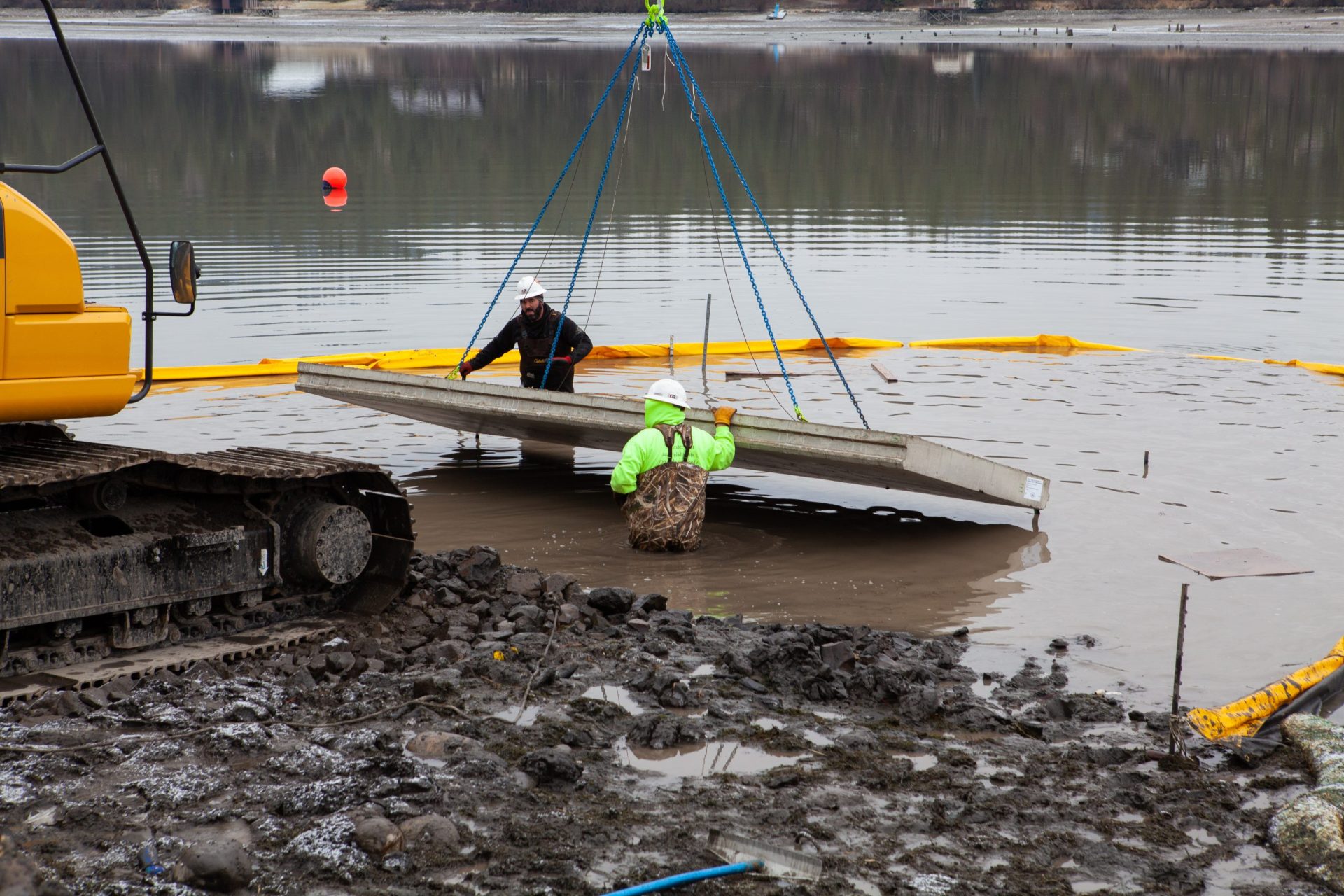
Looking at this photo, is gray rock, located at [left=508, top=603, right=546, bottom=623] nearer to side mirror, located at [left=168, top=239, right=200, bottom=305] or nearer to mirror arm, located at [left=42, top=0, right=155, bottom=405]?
mirror arm, located at [left=42, top=0, right=155, bottom=405]

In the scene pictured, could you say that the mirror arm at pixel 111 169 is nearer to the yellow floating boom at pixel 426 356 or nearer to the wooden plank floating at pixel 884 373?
the yellow floating boom at pixel 426 356

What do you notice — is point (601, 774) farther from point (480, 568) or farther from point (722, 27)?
point (722, 27)

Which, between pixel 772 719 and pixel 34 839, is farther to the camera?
pixel 772 719

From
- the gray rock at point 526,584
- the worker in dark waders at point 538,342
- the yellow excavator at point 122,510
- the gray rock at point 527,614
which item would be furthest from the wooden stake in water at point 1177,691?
the worker in dark waders at point 538,342

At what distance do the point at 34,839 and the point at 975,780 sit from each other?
148 inches

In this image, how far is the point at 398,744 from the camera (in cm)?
645

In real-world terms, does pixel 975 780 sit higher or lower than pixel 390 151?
lower

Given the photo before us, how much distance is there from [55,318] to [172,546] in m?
1.30

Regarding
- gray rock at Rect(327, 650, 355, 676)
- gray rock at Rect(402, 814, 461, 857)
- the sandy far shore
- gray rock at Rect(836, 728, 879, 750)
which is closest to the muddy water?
gray rock at Rect(836, 728, 879, 750)

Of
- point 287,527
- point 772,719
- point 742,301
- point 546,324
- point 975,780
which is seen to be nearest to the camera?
point 975,780

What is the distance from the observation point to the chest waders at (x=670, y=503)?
989cm

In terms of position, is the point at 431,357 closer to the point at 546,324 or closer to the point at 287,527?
the point at 546,324

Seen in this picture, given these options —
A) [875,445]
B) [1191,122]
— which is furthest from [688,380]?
[1191,122]

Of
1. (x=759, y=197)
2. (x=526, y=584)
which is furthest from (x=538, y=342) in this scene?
(x=759, y=197)
